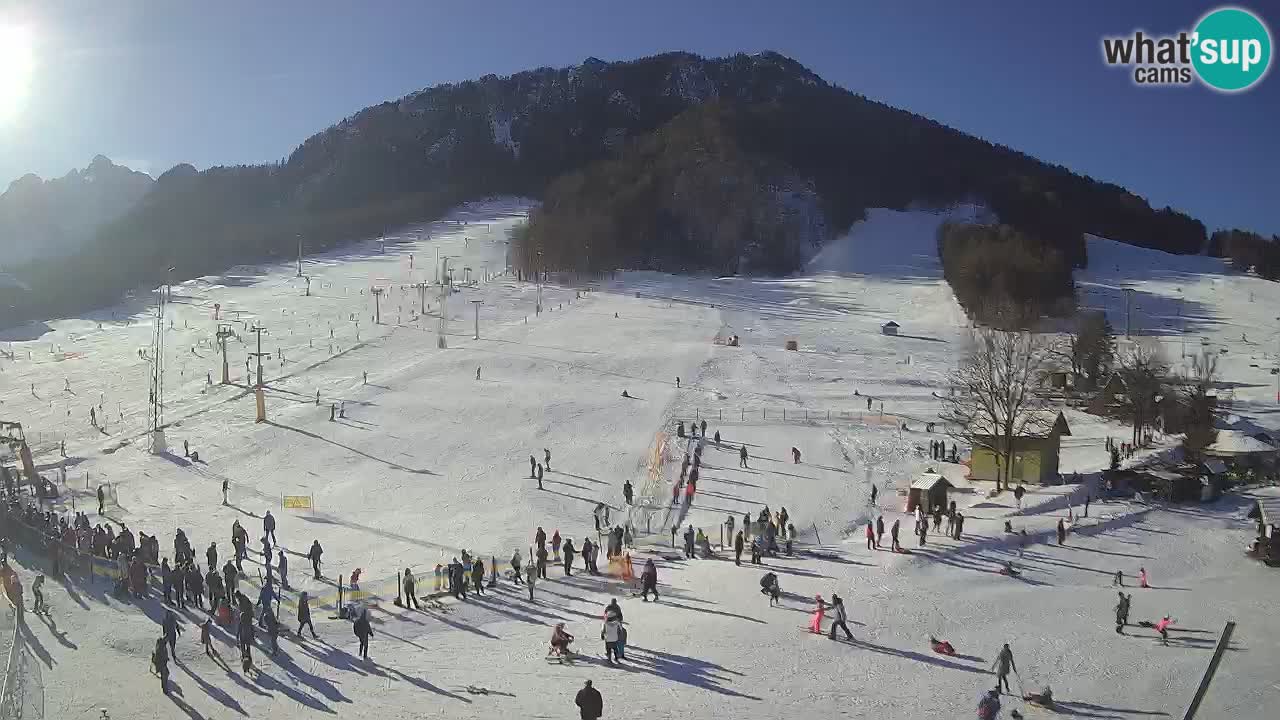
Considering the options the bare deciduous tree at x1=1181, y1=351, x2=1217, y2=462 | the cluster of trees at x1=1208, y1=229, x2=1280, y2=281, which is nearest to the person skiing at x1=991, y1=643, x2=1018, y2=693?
the bare deciduous tree at x1=1181, y1=351, x2=1217, y2=462

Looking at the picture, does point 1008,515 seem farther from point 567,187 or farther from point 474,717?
point 567,187

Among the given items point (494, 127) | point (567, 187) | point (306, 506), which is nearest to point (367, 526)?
point (306, 506)

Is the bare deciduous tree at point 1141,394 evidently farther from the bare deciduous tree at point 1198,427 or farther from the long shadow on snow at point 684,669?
the long shadow on snow at point 684,669

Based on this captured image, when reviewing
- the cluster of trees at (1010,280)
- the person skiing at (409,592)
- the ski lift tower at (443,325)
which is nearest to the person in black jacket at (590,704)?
the person skiing at (409,592)

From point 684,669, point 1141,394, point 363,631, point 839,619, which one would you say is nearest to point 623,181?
point 1141,394

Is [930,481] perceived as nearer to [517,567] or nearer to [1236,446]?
[1236,446]

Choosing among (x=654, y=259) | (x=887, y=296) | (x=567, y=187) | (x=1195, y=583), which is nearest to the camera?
(x=1195, y=583)
